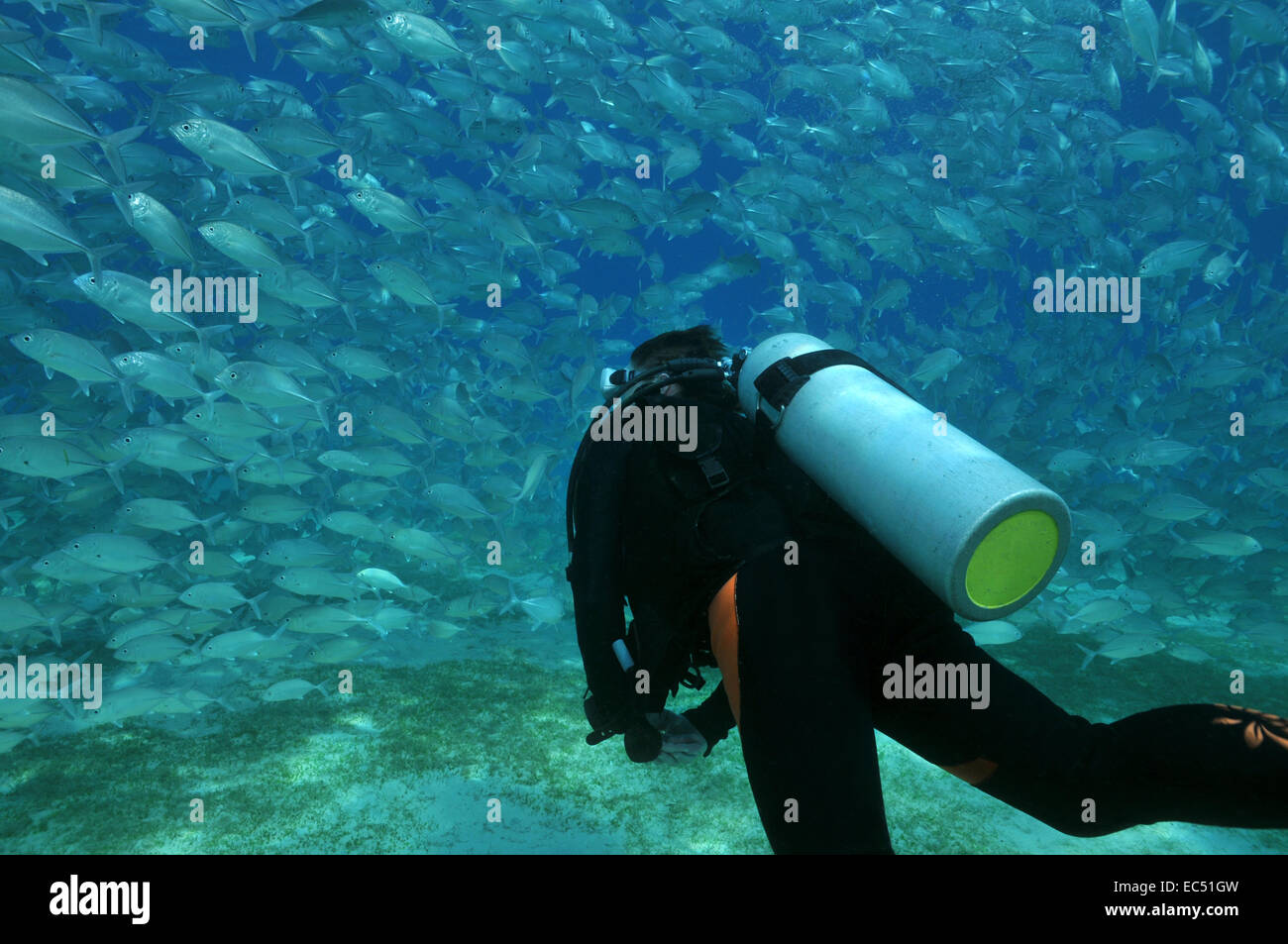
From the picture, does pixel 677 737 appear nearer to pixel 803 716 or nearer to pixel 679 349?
pixel 803 716

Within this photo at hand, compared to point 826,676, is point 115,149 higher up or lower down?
higher up

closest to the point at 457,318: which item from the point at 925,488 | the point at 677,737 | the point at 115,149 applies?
the point at 115,149

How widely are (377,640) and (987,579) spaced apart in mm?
5889

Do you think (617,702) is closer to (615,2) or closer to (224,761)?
(224,761)

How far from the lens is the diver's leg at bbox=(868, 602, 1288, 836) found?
140 cm

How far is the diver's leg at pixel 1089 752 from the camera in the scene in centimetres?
140

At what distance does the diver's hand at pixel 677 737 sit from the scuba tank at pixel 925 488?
0.94 meters

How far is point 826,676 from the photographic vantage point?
1476 millimetres

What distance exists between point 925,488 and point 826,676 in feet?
1.65

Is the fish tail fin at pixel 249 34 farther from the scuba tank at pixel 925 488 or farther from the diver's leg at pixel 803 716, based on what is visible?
the diver's leg at pixel 803 716

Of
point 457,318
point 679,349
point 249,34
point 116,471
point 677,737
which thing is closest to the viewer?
point 677,737

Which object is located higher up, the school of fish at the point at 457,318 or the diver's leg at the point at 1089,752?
the school of fish at the point at 457,318

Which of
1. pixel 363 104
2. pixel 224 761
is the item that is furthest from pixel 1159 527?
pixel 363 104

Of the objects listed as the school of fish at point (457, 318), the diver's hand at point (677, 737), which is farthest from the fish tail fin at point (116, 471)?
the diver's hand at point (677, 737)
